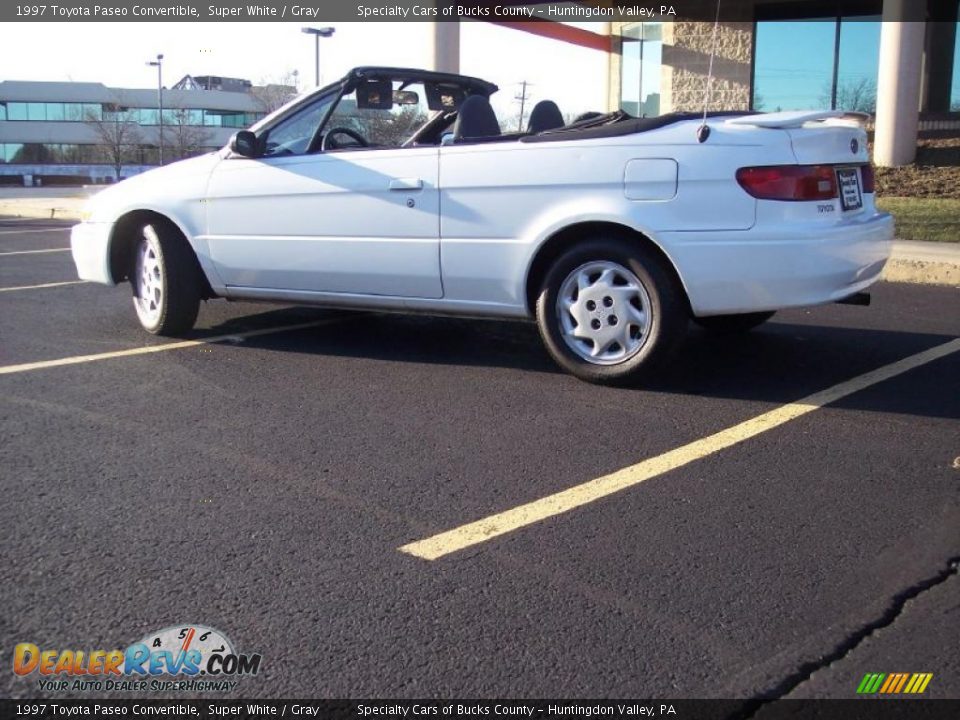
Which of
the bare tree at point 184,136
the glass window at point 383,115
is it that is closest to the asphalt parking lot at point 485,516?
the glass window at point 383,115

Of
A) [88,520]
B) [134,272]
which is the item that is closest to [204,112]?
[134,272]

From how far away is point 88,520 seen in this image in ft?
11.6

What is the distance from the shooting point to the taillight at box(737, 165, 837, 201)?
15.8ft

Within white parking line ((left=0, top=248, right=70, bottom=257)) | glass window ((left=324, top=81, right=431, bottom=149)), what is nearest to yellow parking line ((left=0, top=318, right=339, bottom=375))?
glass window ((left=324, top=81, right=431, bottom=149))

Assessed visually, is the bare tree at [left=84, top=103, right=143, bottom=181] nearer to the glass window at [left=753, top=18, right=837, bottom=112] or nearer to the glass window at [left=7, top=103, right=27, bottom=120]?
the glass window at [left=7, top=103, right=27, bottom=120]

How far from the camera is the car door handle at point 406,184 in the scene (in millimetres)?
5590

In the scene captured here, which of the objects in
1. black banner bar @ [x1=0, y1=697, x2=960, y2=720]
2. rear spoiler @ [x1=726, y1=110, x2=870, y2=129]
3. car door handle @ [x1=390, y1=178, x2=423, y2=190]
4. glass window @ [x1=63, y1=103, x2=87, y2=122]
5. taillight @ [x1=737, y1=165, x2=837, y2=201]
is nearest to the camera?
black banner bar @ [x1=0, y1=697, x2=960, y2=720]

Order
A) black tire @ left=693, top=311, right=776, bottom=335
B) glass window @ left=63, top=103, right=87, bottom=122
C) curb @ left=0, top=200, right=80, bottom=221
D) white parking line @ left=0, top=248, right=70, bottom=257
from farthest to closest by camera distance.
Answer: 1. glass window @ left=63, top=103, right=87, bottom=122
2. curb @ left=0, top=200, right=80, bottom=221
3. white parking line @ left=0, top=248, right=70, bottom=257
4. black tire @ left=693, top=311, right=776, bottom=335

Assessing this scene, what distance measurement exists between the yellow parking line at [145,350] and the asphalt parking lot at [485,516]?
2.9 inches

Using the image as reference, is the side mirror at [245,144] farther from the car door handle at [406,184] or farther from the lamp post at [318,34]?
the lamp post at [318,34]

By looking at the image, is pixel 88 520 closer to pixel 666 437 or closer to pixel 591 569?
pixel 591 569

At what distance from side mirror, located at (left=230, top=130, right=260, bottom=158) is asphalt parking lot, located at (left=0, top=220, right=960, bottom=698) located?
49.3 inches

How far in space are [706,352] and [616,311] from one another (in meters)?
1.25

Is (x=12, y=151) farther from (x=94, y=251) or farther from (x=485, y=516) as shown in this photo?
(x=485, y=516)
